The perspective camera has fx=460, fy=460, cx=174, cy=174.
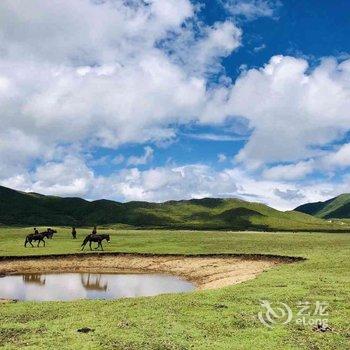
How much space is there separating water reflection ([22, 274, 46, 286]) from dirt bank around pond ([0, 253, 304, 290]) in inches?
104

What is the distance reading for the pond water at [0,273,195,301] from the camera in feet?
131

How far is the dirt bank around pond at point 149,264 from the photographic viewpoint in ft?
168

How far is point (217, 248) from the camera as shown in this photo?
66250 mm

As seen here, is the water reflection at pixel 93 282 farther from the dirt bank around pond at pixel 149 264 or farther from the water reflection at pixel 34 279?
the water reflection at pixel 34 279

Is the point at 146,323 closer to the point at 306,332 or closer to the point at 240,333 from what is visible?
the point at 240,333

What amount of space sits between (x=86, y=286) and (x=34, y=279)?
7.77m

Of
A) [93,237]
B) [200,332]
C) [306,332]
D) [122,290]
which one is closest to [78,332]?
[200,332]
